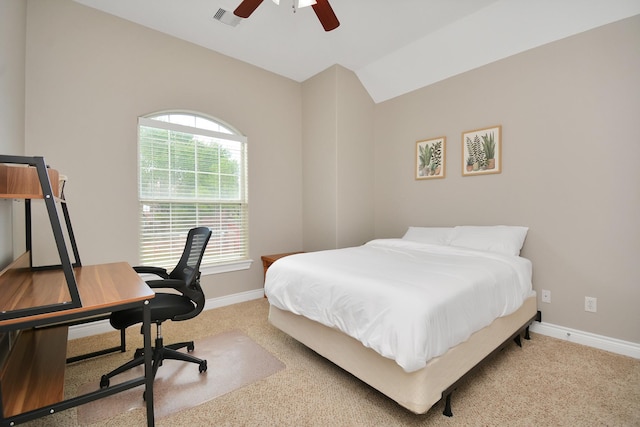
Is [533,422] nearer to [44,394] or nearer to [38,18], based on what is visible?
[44,394]

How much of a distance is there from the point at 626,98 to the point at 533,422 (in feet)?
8.39

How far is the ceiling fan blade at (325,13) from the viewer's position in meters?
2.05

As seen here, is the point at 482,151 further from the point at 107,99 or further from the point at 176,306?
the point at 107,99

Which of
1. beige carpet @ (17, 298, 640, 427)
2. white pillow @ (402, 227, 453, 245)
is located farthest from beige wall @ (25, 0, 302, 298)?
white pillow @ (402, 227, 453, 245)

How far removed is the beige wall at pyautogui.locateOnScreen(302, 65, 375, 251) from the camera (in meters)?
3.85

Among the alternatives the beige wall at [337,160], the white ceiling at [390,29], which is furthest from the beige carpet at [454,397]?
the white ceiling at [390,29]

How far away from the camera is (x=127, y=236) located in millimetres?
2902

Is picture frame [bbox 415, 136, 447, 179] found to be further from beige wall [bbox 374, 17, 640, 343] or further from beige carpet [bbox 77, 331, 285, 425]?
beige carpet [bbox 77, 331, 285, 425]

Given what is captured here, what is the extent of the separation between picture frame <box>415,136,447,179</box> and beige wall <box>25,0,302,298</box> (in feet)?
7.12

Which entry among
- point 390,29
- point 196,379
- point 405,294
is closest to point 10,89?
point 196,379

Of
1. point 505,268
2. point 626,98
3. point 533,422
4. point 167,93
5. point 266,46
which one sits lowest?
point 533,422

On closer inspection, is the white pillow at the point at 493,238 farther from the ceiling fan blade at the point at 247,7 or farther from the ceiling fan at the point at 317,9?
the ceiling fan blade at the point at 247,7

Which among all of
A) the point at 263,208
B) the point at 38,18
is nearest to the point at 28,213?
the point at 38,18

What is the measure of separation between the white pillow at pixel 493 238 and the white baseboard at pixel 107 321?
8.32ft
